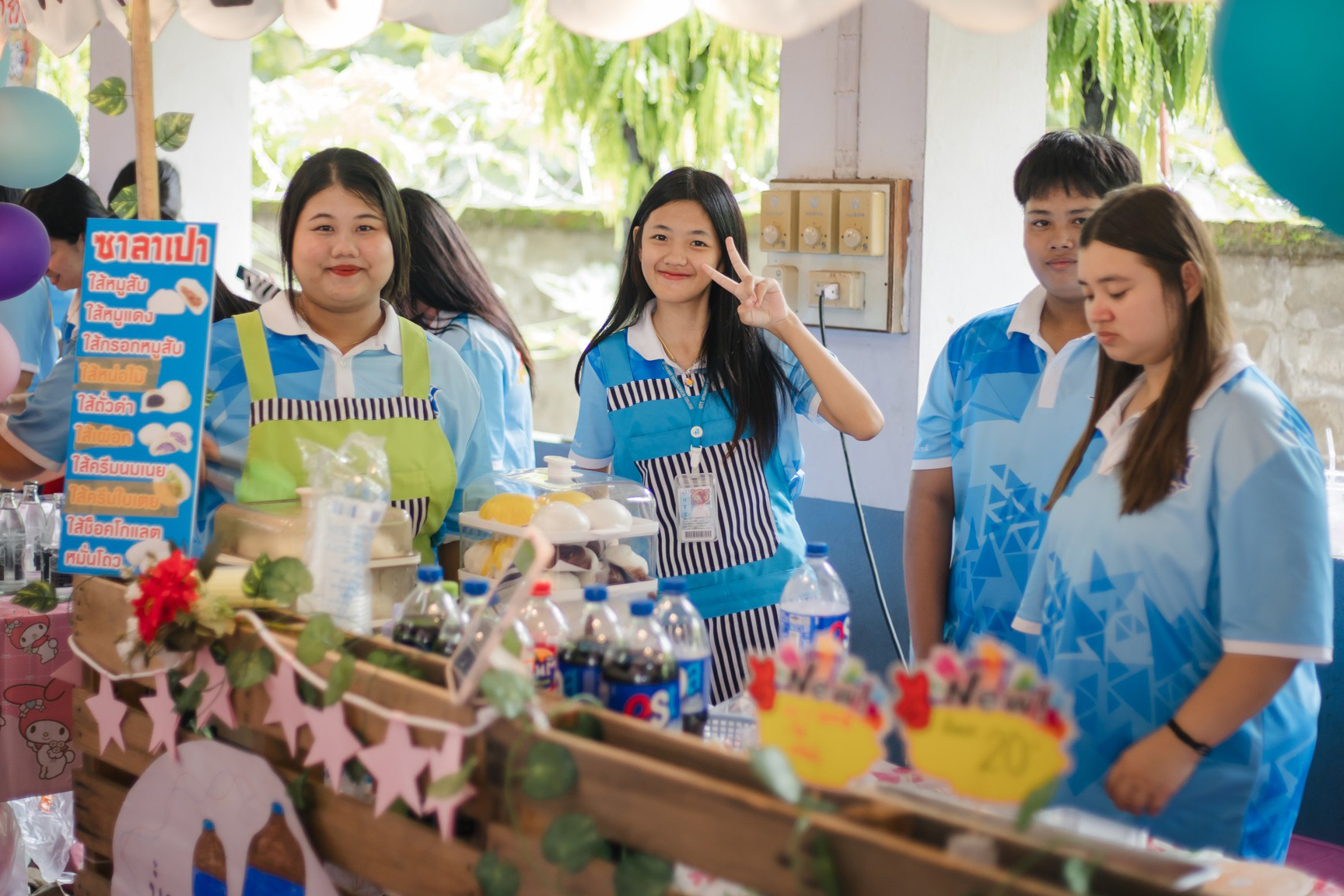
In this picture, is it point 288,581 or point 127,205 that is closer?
point 288,581

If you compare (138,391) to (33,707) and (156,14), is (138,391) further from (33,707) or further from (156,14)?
(156,14)

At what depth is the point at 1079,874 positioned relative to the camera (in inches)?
41.2

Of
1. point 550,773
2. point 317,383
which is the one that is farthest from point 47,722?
point 550,773

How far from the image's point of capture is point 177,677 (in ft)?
6.04

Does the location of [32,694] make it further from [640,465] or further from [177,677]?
[640,465]

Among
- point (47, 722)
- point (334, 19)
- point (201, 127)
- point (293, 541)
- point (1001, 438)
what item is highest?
point (201, 127)

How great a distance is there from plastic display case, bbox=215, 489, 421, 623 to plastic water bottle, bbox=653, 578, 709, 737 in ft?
1.68

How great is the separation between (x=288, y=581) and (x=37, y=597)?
59 centimetres

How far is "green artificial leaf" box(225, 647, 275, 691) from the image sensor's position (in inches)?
67.2

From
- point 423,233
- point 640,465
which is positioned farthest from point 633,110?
point 640,465

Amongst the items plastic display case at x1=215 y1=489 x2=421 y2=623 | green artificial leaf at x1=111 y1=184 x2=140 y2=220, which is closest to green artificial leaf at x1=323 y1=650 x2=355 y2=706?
plastic display case at x1=215 y1=489 x2=421 y2=623

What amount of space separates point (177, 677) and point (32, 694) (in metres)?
1.03

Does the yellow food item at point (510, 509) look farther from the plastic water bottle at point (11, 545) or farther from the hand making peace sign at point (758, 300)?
the plastic water bottle at point (11, 545)

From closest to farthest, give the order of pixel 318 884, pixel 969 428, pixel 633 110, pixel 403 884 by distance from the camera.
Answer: pixel 403 884 → pixel 318 884 → pixel 969 428 → pixel 633 110
